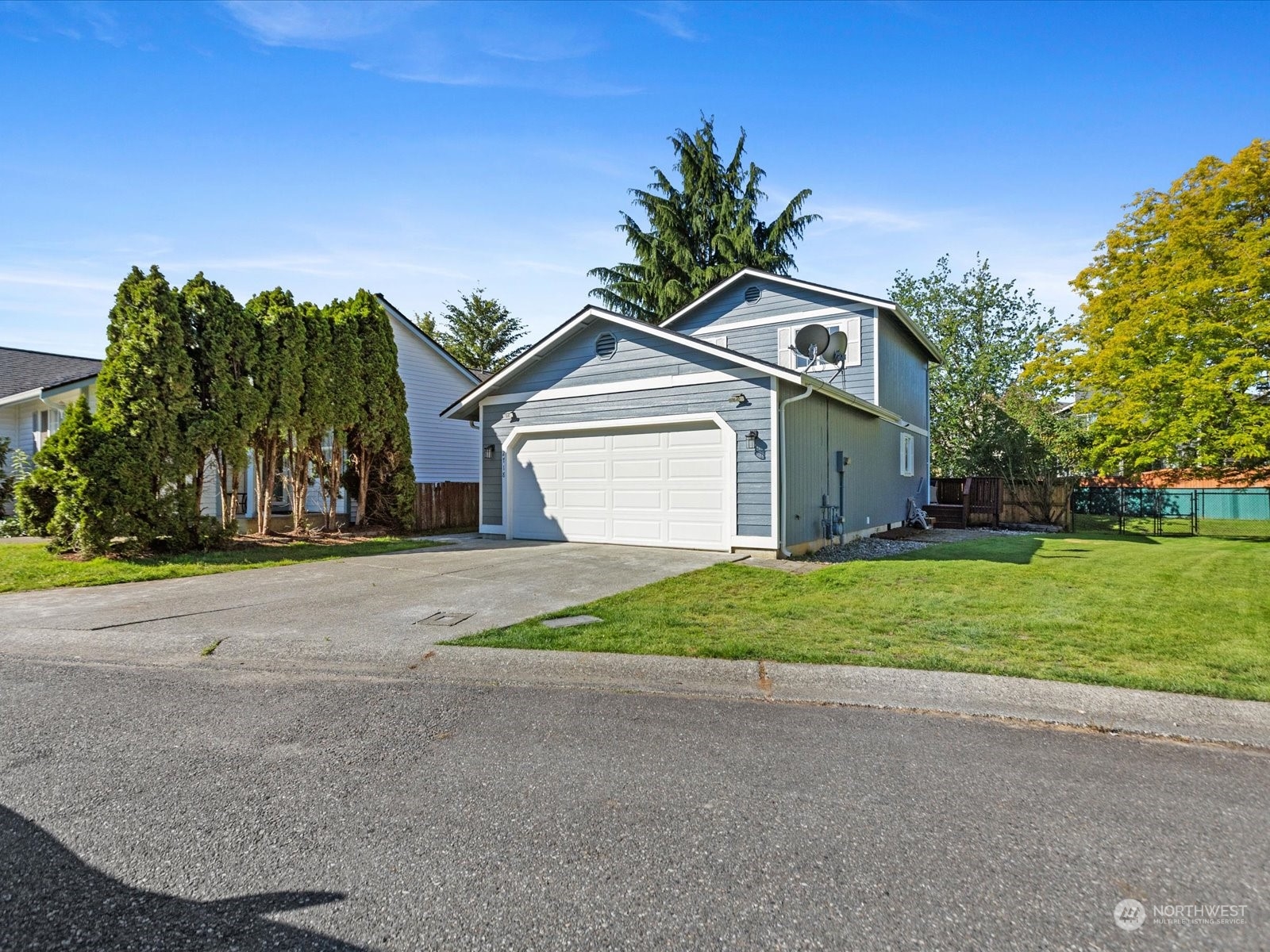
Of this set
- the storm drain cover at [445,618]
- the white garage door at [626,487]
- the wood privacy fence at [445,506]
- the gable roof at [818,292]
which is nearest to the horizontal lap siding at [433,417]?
the wood privacy fence at [445,506]

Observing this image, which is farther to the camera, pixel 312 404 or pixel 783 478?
pixel 312 404

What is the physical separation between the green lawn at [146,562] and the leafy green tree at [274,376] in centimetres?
169

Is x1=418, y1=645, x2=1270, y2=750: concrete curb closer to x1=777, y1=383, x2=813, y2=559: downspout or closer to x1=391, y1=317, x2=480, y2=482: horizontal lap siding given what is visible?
x1=777, y1=383, x2=813, y2=559: downspout

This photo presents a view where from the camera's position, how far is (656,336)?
11695 mm

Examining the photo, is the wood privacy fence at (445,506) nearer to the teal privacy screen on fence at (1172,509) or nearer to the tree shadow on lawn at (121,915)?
the tree shadow on lawn at (121,915)

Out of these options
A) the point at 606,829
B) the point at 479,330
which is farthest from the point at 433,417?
the point at 479,330

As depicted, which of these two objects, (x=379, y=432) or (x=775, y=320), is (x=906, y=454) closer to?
(x=775, y=320)

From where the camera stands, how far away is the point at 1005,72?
9.90 meters

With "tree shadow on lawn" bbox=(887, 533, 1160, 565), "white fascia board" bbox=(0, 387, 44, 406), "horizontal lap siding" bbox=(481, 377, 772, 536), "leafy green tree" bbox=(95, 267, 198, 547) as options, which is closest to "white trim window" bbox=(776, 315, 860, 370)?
"tree shadow on lawn" bbox=(887, 533, 1160, 565)

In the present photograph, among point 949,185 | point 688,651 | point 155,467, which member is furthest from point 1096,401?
point 155,467

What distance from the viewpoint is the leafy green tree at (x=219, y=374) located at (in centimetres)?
1113

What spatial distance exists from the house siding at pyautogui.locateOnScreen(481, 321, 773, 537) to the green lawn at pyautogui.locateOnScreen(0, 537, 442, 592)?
2904mm

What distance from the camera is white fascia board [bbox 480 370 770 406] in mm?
11086

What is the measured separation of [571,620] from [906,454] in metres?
14.9
